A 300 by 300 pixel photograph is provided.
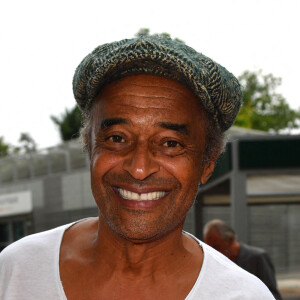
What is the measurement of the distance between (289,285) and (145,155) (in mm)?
11385

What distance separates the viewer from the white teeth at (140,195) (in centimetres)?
162

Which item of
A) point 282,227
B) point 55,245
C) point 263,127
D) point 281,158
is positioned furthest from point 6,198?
point 263,127

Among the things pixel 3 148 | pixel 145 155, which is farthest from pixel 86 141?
pixel 3 148

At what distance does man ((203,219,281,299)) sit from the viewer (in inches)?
204

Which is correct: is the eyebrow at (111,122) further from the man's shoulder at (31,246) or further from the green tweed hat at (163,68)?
the man's shoulder at (31,246)

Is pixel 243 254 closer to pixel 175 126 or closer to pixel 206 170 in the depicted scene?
pixel 206 170

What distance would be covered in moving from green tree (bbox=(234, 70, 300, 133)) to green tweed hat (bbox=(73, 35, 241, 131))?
37.1 metres

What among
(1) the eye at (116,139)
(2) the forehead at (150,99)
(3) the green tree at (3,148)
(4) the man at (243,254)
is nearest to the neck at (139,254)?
(1) the eye at (116,139)

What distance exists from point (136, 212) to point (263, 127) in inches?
1522

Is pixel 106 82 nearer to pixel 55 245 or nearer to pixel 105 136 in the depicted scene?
pixel 105 136

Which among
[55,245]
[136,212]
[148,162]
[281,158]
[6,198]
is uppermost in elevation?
[148,162]

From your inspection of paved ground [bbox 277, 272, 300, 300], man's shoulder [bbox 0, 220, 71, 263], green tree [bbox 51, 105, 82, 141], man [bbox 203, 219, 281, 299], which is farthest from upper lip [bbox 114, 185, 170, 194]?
green tree [bbox 51, 105, 82, 141]

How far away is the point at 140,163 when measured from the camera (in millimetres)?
1579

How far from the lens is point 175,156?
5.38 feet
